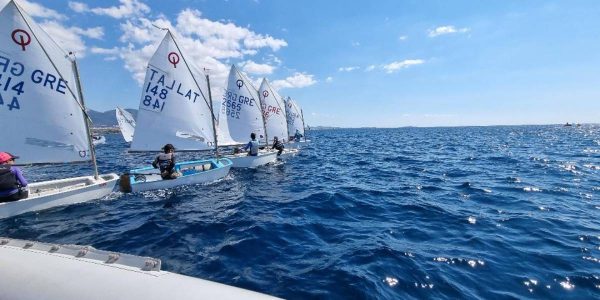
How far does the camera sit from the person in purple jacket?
10570 mm

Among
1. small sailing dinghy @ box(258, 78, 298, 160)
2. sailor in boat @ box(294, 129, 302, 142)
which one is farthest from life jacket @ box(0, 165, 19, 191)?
sailor in boat @ box(294, 129, 302, 142)

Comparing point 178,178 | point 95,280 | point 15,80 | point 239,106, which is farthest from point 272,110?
point 95,280

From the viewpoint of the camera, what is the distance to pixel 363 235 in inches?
373

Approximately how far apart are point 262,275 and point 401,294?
2.85m

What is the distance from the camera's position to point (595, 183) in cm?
1661

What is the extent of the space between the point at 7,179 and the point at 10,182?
14 cm

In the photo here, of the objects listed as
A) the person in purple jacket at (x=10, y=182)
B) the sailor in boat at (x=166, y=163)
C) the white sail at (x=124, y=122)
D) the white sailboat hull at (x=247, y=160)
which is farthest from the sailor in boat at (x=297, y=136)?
the person in purple jacket at (x=10, y=182)

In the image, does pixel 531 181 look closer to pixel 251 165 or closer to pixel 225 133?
pixel 251 165

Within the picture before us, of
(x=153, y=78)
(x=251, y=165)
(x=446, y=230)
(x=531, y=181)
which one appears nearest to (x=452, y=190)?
(x=531, y=181)

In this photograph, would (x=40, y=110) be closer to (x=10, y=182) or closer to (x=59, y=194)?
(x=10, y=182)

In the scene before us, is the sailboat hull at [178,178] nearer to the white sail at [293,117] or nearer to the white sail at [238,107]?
the white sail at [238,107]

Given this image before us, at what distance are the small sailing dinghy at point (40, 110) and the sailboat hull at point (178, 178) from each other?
0.97m

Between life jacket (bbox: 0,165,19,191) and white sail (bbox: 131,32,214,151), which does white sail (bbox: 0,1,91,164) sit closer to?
life jacket (bbox: 0,165,19,191)

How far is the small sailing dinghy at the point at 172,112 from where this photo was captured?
1788 centimetres
